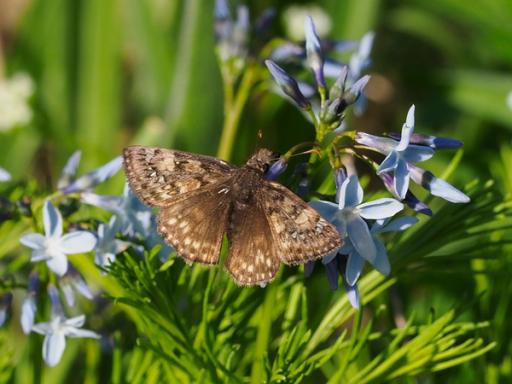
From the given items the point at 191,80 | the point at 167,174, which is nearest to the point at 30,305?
the point at 167,174

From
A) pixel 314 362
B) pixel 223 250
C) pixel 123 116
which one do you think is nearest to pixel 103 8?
pixel 123 116

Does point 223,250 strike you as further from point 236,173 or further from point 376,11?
point 376,11

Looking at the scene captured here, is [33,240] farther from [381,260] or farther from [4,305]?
[381,260]

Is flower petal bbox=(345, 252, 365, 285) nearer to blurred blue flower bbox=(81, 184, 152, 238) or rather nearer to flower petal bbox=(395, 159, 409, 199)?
flower petal bbox=(395, 159, 409, 199)

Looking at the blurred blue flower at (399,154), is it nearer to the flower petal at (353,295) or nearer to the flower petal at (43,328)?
the flower petal at (353,295)

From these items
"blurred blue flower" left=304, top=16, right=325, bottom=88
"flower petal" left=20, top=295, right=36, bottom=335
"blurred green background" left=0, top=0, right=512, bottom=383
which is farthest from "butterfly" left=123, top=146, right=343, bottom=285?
"blurred green background" left=0, top=0, right=512, bottom=383

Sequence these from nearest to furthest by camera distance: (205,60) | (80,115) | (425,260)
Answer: (425,260)
(205,60)
(80,115)
